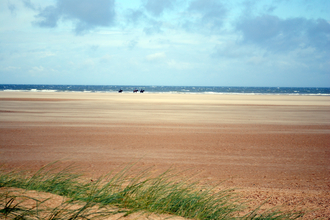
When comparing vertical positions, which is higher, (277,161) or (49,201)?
(49,201)

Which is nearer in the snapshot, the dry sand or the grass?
the grass

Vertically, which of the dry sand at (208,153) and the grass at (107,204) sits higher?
the grass at (107,204)

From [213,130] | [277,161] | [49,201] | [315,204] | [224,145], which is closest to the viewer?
[49,201]

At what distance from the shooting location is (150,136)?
12.7m

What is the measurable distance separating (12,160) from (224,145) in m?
7.09

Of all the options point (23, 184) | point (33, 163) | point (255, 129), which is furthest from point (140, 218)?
point (255, 129)

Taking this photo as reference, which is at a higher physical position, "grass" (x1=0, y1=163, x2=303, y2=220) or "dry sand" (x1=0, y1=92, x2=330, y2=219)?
"grass" (x1=0, y1=163, x2=303, y2=220)

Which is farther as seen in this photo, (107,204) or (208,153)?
(208,153)

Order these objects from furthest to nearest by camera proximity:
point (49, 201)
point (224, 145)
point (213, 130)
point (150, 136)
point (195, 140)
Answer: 1. point (213, 130)
2. point (150, 136)
3. point (195, 140)
4. point (224, 145)
5. point (49, 201)

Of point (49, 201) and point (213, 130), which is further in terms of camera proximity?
point (213, 130)

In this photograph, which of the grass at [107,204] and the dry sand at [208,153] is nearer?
the grass at [107,204]

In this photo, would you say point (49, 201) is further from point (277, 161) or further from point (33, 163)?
point (277, 161)

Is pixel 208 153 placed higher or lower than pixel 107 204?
lower

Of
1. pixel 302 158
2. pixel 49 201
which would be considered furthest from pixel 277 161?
pixel 49 201
